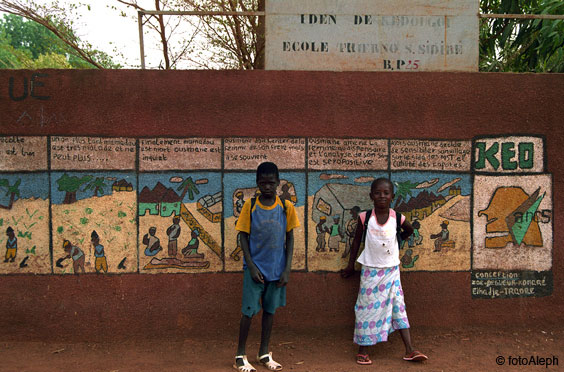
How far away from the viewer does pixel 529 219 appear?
4.23 m

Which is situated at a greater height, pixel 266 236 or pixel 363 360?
pixel 266 236

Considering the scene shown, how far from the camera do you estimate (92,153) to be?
13.3ft

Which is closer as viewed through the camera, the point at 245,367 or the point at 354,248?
the point at 245,367

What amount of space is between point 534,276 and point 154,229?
130 inches

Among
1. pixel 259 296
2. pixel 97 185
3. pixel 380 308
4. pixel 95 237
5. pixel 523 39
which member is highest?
pixel 523 39

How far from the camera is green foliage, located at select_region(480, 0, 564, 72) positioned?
291 inches

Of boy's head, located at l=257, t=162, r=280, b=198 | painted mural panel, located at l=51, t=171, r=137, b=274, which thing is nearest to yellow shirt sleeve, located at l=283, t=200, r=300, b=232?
boy's head, located at l=257, t=162, r=280, b=198

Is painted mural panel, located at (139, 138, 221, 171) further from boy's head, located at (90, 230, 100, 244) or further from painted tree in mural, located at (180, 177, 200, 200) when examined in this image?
boy's head, located at (90, 230, 100, 244)

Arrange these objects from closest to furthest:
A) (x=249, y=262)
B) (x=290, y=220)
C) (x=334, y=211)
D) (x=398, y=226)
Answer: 1. (x=249, y=262)
2. (x=290, y=220)
3. (x=398, y=226)
4. (x=334, y=211)

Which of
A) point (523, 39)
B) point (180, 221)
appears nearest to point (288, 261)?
point (180, 221)

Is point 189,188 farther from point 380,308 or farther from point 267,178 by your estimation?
point 380,308

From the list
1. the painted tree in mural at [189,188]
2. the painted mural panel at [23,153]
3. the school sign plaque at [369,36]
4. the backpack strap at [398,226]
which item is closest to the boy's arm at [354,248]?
the backpack strap at [398,226]

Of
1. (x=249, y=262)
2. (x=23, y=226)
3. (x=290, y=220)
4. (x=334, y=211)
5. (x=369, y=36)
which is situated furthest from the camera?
(x=369, y=36)

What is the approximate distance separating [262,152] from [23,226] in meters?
2.07
